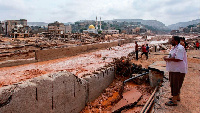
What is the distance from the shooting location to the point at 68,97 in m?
4.40

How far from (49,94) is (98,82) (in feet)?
8.34

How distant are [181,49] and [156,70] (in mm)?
2785

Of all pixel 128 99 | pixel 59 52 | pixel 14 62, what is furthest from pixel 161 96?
pixel 59 52

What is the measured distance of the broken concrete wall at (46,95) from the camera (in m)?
3.11

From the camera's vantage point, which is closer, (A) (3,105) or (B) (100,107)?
(A) (3,105)

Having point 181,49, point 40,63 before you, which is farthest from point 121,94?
point 40,63

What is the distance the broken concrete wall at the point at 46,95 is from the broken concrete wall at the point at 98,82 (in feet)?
1.67

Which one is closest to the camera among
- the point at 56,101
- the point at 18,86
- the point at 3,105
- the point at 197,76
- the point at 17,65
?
the point at 3,105

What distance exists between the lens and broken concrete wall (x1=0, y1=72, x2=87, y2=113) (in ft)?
10.2

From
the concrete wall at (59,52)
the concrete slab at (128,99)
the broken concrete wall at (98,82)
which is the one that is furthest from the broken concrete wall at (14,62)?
the concrete slab at (128,99)

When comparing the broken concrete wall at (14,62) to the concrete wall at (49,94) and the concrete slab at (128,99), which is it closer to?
the concrete wall at (49,94)

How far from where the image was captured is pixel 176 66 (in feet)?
10.3

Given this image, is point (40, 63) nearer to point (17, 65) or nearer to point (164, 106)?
point (17, 65)

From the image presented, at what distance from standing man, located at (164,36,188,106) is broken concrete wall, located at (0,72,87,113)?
2.53 meters
